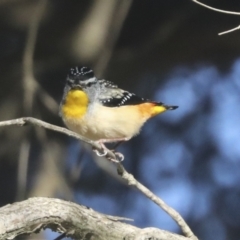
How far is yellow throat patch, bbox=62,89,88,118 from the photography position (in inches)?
56.3

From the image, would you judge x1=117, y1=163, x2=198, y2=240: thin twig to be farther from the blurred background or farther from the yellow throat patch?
the blurred background

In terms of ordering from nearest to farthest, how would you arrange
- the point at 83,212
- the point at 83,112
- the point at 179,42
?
1. the point at 83,212
2. the point at 83,112
3. the point at 179,42

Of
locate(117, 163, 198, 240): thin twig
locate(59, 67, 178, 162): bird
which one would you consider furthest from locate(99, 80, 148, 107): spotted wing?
locate(117, 163, 198, 240): thin twig

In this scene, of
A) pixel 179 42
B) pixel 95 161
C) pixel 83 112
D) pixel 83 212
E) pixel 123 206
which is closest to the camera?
pixel 83 212

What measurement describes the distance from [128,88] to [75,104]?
70 centimetres

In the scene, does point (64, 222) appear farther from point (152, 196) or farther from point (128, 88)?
point (128, 88)

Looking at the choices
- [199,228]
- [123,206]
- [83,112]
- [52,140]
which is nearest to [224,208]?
[199,228]

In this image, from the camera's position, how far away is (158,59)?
2.12 meters

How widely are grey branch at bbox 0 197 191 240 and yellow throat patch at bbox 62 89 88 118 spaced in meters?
0.31

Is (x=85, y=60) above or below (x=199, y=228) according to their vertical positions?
above

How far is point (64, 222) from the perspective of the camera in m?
1.16

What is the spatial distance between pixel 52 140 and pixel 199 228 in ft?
2.33

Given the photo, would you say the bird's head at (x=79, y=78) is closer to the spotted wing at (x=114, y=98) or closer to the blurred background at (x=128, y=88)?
the spotted wing at (x=114, y=98)

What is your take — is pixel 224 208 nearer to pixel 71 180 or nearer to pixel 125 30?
pixel 71 180
